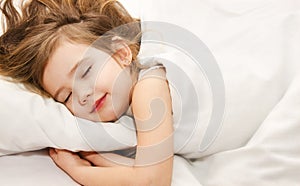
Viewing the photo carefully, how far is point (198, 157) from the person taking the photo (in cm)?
93

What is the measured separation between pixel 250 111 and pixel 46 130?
0.37 metres

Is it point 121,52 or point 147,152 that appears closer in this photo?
point 147,152

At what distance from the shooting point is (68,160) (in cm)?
88

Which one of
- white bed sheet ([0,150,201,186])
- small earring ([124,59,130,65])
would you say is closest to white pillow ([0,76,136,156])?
white bed sheet ([0,150,201,186])

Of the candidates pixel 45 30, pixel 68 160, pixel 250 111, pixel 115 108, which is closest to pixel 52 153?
pixel 68 160

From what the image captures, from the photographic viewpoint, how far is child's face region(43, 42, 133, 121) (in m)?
0.92

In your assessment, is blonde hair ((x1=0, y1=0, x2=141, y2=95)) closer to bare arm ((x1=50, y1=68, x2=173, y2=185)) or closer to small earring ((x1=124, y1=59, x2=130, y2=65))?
small earring ((x1=124, y1=59, x2=130, y2=65))

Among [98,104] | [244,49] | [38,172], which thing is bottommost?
[38,172]

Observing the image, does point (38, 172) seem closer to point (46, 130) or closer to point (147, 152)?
point (46, 130)

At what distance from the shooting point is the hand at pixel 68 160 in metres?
0.87

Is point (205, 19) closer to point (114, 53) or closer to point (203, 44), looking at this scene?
point (203, 44)

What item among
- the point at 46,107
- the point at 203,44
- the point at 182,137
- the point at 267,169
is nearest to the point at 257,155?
the point at 267,169

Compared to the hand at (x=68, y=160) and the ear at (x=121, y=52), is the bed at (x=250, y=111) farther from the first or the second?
the ear at (x=121, y=52)

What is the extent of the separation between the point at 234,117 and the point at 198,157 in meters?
0.11
